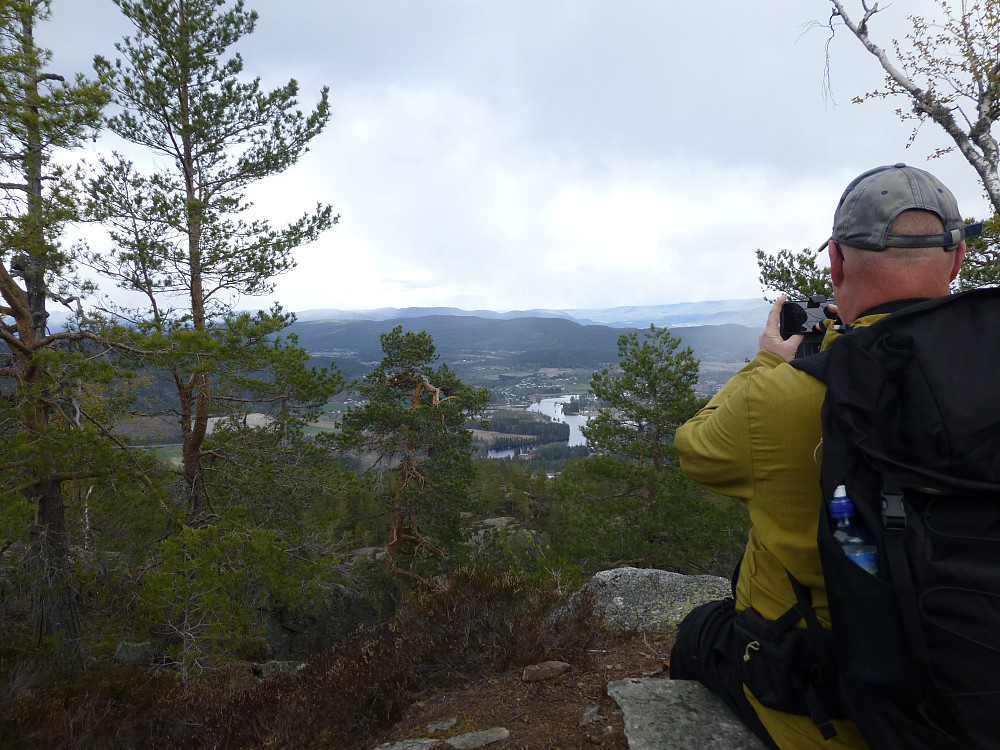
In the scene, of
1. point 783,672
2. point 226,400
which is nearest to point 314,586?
point 226,400

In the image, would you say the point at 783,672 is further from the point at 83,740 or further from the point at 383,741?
the point at 83,740

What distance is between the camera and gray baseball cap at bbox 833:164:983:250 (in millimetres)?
1304

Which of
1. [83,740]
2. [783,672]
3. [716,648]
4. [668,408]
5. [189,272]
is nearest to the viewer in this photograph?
[783,672]

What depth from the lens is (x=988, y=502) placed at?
40.3 inches

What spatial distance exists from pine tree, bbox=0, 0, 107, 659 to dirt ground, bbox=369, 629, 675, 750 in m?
4.86

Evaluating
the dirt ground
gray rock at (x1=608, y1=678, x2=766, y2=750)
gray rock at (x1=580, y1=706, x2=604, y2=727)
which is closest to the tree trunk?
the dirt ground

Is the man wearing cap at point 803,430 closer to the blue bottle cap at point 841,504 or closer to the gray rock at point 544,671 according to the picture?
the blue bottle cap at point 841,504

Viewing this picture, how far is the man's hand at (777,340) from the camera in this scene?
1.54 meters

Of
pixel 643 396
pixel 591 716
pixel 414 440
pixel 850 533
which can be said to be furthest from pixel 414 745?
pixel 643 396

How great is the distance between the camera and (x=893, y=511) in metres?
1.05

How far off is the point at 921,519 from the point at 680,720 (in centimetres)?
156

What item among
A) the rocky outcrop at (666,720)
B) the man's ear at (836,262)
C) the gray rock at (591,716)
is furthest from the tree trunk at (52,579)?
the man's ear at (836,262)

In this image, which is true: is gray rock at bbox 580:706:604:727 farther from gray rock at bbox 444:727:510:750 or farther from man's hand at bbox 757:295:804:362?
man's hand at bbox 757:295:804:362

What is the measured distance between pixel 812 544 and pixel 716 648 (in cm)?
91
